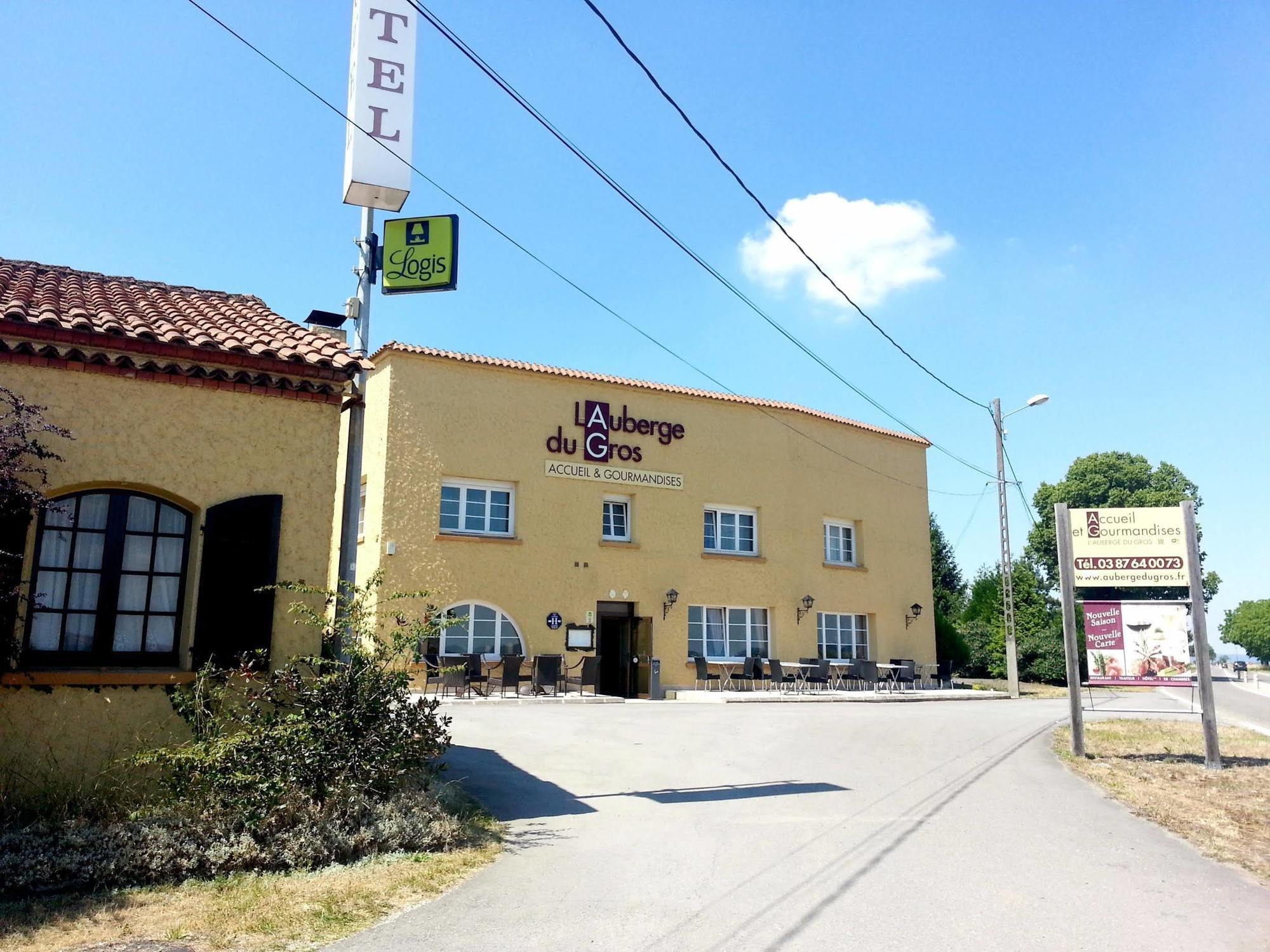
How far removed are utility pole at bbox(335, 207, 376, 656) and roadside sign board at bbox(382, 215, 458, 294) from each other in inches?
7.4

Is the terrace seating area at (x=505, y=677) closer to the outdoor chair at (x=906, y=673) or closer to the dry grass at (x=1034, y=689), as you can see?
the outdoor chair at (x=906, y=673)

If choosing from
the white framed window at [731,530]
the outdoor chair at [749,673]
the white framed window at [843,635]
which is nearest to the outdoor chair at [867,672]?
the white framed window at [843,635]

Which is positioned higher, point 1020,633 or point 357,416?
point 357,416

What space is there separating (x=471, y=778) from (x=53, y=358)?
5.22m

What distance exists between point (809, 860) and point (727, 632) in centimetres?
1753

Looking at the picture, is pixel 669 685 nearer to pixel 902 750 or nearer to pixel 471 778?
pixel 902 750

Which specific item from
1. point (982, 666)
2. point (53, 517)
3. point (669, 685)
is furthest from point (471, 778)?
point (982, 666)

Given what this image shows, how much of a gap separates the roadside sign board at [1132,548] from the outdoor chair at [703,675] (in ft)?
38.9

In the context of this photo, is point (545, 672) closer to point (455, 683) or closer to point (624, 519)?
point (455, 683)

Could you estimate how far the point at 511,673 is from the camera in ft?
62.7

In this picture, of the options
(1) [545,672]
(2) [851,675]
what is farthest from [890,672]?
(1) [545,672]

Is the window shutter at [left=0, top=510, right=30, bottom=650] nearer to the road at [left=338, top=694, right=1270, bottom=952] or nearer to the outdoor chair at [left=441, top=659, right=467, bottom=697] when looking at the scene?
the road at [left=338, top=694, right=1270, bottom=952]

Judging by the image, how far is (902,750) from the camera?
12203mm

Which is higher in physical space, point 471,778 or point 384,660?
point 384,660
